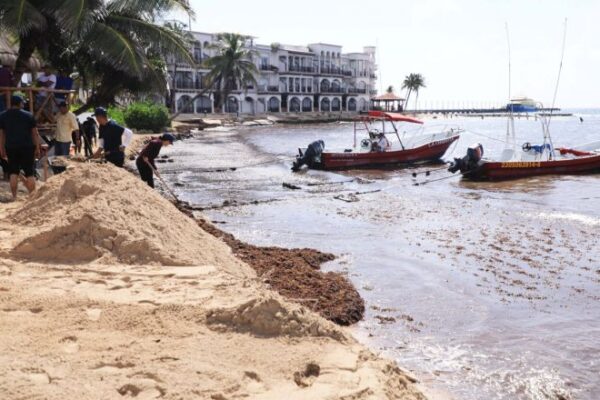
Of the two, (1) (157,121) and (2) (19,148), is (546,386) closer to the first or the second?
(2) (19,148)

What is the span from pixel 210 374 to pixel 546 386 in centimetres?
321

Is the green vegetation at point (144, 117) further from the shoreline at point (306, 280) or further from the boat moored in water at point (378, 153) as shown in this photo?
the shoreline at point (306, 280)

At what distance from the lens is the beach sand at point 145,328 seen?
3.73 meters

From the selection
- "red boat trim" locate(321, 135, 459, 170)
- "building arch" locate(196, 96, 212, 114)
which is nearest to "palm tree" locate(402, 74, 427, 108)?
"building arch" locate(196, 96, 212, 114)

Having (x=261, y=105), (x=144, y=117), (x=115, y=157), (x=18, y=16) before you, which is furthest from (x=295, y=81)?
(x=115, y=157)

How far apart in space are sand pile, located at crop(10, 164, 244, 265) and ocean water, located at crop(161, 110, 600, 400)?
2503mm

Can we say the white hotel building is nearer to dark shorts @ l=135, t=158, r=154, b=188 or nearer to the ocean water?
the ocean water

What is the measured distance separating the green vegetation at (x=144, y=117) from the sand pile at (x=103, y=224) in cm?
3607

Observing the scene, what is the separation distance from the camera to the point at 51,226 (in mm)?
6594

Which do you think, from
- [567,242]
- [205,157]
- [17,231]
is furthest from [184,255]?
[205,157]

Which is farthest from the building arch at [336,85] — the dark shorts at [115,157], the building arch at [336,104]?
the dark shorts at [115,157]

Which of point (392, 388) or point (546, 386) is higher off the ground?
point (392, 388)

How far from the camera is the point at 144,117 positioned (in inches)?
1678

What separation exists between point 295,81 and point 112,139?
245ft
